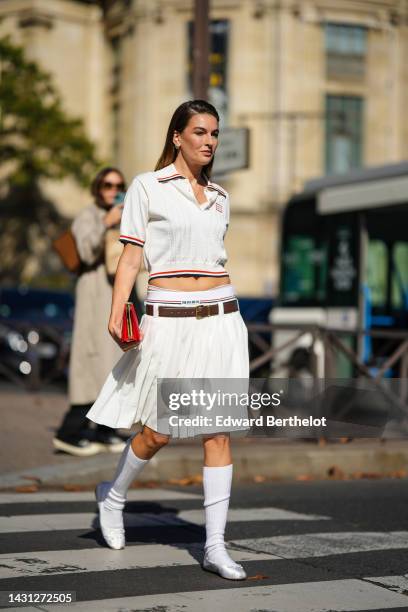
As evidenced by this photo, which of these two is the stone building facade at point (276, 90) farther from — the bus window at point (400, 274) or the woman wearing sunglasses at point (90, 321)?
the woman wearing sunglasses at point (90, 321)

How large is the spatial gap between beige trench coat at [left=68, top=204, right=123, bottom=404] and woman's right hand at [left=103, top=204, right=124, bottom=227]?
0.30m

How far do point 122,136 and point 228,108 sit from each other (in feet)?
15.3

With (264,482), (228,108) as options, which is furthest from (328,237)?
(228,108)

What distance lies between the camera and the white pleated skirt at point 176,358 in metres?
5.30

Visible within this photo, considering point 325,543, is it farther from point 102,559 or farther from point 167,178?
point 167,178

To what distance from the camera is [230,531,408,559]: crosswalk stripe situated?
19.4 ft

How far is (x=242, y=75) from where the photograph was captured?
45812 millimetres

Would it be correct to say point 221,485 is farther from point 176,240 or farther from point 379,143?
point 379,143

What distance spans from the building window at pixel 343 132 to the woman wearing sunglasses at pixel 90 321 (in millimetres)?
37304

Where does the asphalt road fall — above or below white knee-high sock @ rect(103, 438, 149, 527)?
below

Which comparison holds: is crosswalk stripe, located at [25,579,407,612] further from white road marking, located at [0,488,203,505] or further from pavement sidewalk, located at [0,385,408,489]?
pavement sidewalk, located at [0,385,408,489]

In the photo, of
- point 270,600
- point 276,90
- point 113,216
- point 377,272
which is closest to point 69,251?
point 113,216

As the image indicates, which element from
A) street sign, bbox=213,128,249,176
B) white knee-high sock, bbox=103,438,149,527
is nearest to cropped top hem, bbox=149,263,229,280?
white knee-high sock, bbox=103,438,149,527

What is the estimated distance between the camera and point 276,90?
45469 mm
